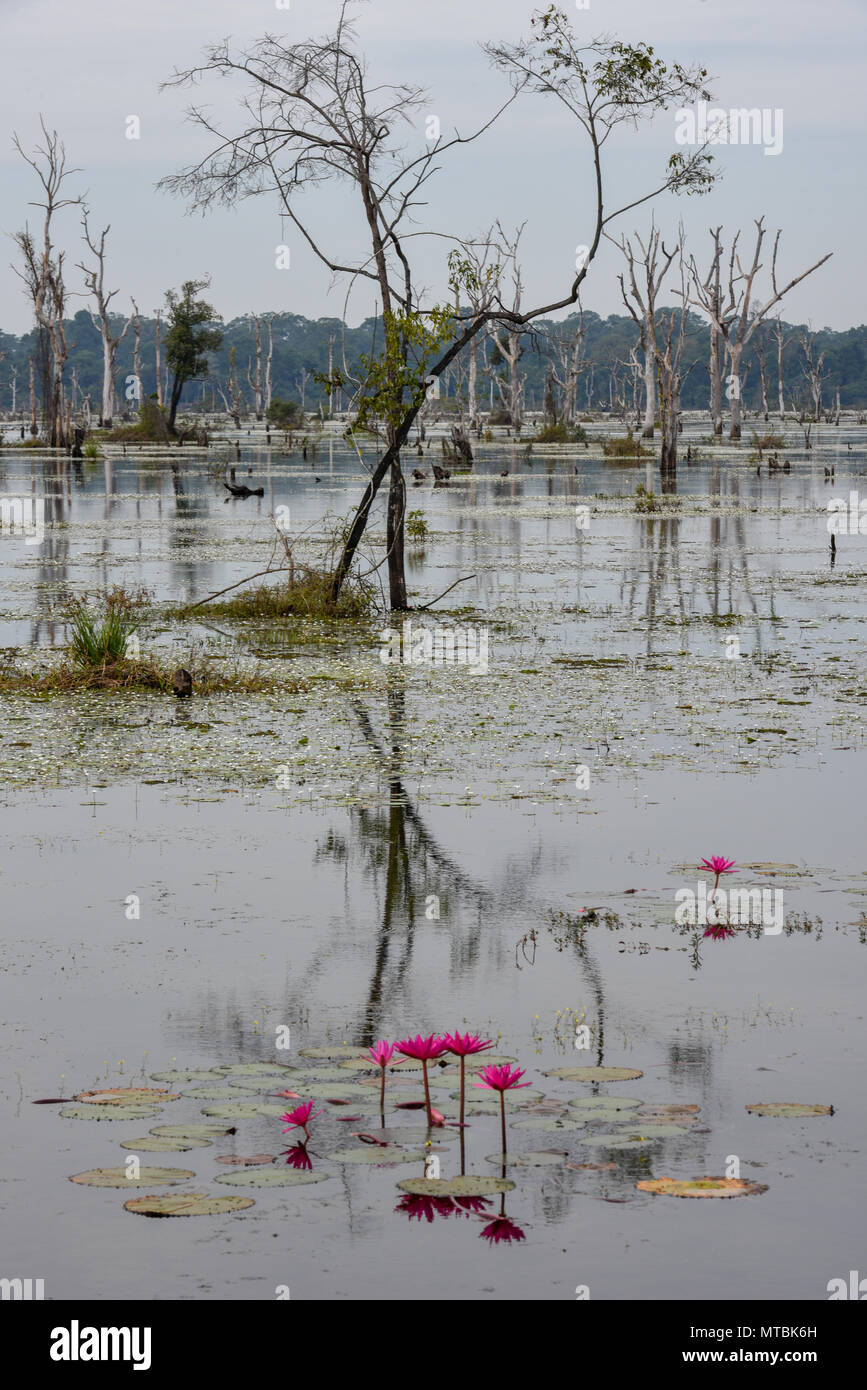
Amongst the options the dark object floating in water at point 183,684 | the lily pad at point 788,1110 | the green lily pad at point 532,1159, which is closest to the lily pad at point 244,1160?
the green lily pad at point 532,1159

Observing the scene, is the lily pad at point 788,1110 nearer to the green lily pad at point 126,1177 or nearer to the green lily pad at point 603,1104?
the green lily pad at point 603,1104

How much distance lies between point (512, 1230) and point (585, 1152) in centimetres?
52

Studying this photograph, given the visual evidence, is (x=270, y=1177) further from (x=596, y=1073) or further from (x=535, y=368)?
(x=535, y=368)

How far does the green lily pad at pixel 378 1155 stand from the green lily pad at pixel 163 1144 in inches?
14.9

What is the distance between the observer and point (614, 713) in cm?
1292

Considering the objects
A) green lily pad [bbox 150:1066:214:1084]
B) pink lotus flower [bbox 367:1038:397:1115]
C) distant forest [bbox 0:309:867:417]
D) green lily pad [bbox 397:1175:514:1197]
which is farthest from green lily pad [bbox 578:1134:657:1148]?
distant forest [bbox 0:309:867:417]

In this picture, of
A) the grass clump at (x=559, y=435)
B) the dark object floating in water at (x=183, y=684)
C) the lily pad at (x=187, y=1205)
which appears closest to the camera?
the lily pad at (x=187, y=1205)

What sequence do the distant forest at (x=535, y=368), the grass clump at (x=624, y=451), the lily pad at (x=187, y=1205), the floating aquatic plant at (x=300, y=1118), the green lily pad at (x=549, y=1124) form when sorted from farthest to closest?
1. the distant forest at (x=535, y=368)
2. the grass clump at (x=624, y=451)
3. the green lily pad at (x=549, y=1124)
4. the floating aquatic plant at (x=300, y=1118)
5. the lily pad at (x=187, y=1205)

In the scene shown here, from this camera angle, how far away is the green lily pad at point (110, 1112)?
5473 mm

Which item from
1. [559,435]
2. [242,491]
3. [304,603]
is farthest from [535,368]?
[304,603]

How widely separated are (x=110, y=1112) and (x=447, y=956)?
2020mm
